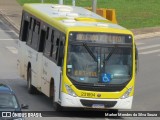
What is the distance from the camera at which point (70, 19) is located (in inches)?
1019

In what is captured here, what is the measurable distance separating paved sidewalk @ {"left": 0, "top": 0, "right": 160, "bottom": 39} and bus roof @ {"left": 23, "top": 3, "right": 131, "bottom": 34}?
21.5m

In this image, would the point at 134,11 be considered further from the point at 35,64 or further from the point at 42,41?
the point at 42,41

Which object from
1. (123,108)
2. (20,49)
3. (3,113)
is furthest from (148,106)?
(3,113)

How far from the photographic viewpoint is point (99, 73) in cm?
2431

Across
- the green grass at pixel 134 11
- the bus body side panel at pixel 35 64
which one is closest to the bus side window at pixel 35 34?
the bus body side panel at pixel 35 64

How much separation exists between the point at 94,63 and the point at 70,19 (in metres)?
2.25

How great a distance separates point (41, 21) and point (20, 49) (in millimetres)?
3946

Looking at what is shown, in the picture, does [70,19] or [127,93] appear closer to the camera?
[127,93]

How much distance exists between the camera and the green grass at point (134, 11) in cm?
5625

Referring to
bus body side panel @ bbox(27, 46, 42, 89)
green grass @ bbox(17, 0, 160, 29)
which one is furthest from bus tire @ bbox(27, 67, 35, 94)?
green grass @ bbox(17, 0, 160, 29)

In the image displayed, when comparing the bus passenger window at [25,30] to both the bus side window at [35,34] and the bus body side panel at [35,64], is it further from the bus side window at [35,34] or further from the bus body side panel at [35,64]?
the bus side window at [35,34]

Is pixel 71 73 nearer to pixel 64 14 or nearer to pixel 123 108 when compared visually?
pixel 123 108

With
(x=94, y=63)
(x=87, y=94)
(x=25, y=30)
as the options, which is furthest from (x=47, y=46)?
(x=25, y=30)

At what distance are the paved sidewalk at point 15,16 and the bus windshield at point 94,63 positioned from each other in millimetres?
26131
